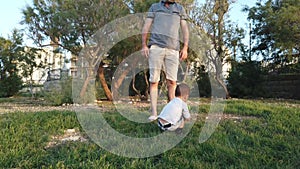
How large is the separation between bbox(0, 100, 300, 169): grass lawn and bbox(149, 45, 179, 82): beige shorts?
508mm

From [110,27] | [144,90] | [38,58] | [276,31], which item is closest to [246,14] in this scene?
[276,31]

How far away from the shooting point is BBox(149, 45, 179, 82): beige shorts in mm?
2719

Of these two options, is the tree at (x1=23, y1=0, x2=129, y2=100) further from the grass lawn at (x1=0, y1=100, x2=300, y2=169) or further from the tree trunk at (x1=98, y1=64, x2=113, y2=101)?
the grass lawn at (x1=0, y1=100, x2=300, y2=169)

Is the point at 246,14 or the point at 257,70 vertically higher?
the point at 246,14

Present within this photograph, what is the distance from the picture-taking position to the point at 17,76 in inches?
357

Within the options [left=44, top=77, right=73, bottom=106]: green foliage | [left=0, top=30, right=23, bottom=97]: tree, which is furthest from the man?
[left=0, top=30, right=23, bottom=97]: tree

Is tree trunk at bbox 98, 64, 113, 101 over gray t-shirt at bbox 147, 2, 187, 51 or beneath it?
beneath

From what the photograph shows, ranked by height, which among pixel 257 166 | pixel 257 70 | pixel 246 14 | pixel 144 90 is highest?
pixel 246 14

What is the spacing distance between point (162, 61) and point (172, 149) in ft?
3.36

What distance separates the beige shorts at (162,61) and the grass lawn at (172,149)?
51 centimetres

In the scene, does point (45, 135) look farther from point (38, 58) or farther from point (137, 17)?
point (38, 58)

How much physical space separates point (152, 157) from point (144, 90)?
530 centimetres

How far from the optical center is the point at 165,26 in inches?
109

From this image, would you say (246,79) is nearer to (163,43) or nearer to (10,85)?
(163,43)
